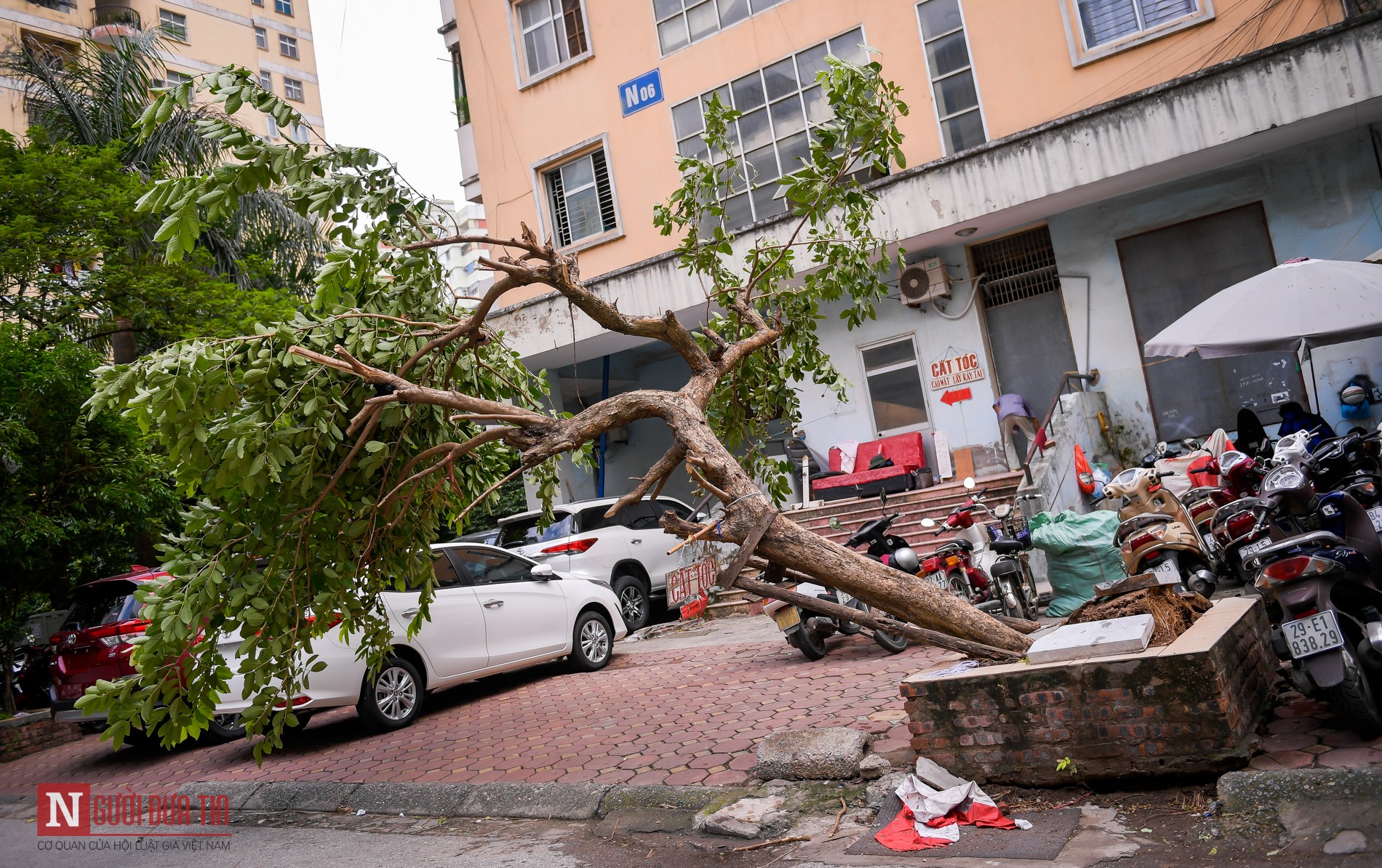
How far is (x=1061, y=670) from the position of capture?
4.22 metres

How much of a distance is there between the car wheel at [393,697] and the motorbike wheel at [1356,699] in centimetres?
660

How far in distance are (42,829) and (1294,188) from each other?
1498cm

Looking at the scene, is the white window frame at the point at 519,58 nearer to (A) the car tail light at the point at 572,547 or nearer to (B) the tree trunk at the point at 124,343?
(B) the tree trunk at the point at 124,343

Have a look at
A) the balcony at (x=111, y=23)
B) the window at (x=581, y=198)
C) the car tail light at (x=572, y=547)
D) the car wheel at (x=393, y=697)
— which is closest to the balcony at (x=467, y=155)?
the window at (x=581, y=198)

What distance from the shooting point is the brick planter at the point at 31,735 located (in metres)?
10.6

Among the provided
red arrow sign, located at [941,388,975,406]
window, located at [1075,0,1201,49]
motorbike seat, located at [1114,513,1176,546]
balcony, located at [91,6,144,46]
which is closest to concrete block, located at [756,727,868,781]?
motorbike seat, located at [1114,513,1176,546]

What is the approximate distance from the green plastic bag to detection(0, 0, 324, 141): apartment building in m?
27.4

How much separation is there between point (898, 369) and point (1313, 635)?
1169cm

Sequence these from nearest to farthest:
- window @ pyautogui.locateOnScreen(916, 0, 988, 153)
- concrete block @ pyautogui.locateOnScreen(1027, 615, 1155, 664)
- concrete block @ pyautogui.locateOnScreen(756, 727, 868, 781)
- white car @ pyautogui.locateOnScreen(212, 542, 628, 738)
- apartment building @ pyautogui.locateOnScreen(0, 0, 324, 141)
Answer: concrete block @ pyautogui.locateOnScreen(1027, 615, 1155, 664) < concrete block @ pyautogui.locateOnScreen(756, 727, 868, 781) < white car @ pyautogui.locateOnScreen(212, 542, 628, 738) < window @ pyautogui.locateOnScreen(916, 0, 988, 153) < apartment building @ pyautogui.locateOnScreen(0, 0, 324, 141)

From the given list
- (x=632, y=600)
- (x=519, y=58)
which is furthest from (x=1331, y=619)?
(x=519, y=58)

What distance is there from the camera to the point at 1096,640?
4.29m

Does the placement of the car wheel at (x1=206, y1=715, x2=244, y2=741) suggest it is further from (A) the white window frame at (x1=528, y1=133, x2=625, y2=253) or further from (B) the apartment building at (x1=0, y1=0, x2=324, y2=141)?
(B) the apartment building at (x1=0, y1=0, x2=324, y2=141)

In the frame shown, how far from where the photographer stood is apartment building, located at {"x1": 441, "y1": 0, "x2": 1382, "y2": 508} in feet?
38.8

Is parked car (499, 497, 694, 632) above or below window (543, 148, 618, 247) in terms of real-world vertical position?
below
